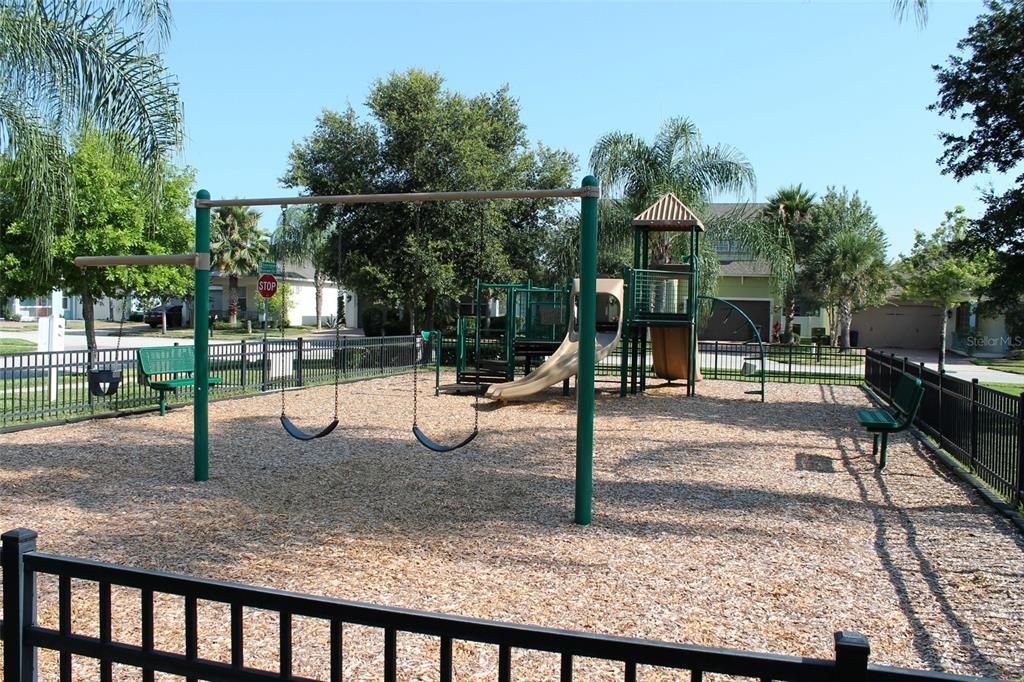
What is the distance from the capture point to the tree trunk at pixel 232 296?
5406 centimetres

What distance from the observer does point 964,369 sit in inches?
1137

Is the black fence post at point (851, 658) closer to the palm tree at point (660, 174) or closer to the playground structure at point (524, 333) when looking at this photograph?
the playground structure at point (524, 333)

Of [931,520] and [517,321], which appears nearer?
[931,520]

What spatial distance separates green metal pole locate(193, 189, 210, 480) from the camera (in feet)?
26.5

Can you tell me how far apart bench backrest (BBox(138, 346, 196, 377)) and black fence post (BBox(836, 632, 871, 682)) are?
12.0m

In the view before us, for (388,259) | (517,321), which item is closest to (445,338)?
(388,259)

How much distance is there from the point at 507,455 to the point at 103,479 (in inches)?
171

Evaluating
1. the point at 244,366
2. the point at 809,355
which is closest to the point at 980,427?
the point at 244,366

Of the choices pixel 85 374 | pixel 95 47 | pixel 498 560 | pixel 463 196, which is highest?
pixel 95 47

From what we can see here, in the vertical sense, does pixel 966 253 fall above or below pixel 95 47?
below

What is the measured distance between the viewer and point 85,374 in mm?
12195

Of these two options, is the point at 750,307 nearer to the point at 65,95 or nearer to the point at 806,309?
the point at 806,309

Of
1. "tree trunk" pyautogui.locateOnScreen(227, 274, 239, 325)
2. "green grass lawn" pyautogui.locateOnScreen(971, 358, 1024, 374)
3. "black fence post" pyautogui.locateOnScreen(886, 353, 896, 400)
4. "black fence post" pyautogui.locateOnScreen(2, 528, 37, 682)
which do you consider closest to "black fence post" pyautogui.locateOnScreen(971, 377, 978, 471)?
"black fence post" pyautogui.locateOnScreen(886, 353, 896, 400)

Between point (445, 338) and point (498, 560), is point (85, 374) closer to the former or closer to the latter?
point (498, 560)
